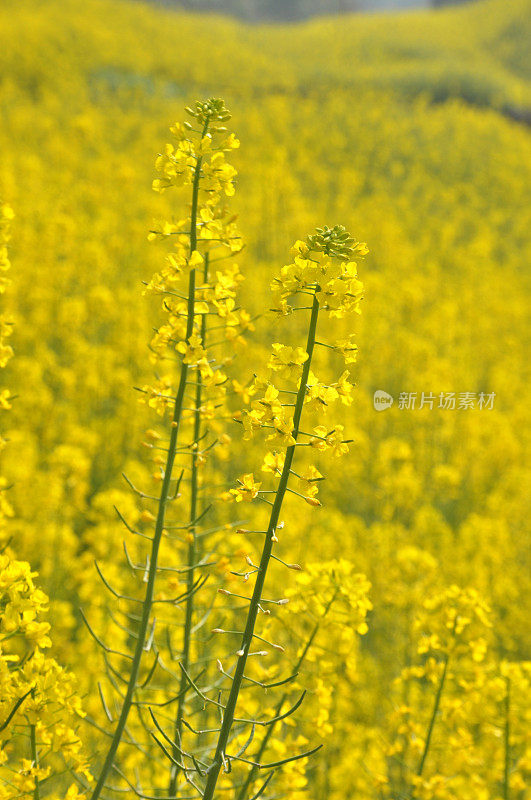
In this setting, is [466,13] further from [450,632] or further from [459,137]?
[450,632]

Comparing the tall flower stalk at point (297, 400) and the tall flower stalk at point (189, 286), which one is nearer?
the tall flower stalk at point (297, 400)

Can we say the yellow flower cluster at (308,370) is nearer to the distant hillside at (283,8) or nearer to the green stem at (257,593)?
the green stem at (257,593)

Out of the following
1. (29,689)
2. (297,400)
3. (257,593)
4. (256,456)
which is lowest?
(256,456)

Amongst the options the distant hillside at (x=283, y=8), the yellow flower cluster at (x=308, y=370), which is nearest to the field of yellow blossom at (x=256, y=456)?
the yellow flower cluster at (x=308, y=370)

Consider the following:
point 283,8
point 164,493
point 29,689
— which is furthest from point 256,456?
point 283,8

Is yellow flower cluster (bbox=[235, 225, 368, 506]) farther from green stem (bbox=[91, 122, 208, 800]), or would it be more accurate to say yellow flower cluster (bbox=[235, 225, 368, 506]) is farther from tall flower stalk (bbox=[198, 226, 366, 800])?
green stem (bbox=[91, 122, 208, 800])

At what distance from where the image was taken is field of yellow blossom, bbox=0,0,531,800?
5.67 ft

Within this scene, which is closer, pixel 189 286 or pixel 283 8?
pixel 189 286

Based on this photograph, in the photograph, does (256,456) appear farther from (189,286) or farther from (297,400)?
(297,400)

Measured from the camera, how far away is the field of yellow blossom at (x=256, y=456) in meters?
1.73

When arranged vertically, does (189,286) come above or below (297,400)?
above

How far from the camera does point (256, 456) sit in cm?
612

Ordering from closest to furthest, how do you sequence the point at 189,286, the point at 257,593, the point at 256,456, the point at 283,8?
the point at 257,593
the point at 189,286
the point at 256,456
the point at 283,8

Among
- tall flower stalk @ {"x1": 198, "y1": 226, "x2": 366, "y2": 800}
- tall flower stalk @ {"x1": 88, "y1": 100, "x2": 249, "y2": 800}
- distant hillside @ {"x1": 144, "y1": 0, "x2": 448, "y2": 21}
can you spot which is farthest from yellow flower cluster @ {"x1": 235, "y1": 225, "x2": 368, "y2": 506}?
distant hillside @ {"x1": 144, "y1": 0, "x2": 448, "y2": 21}
